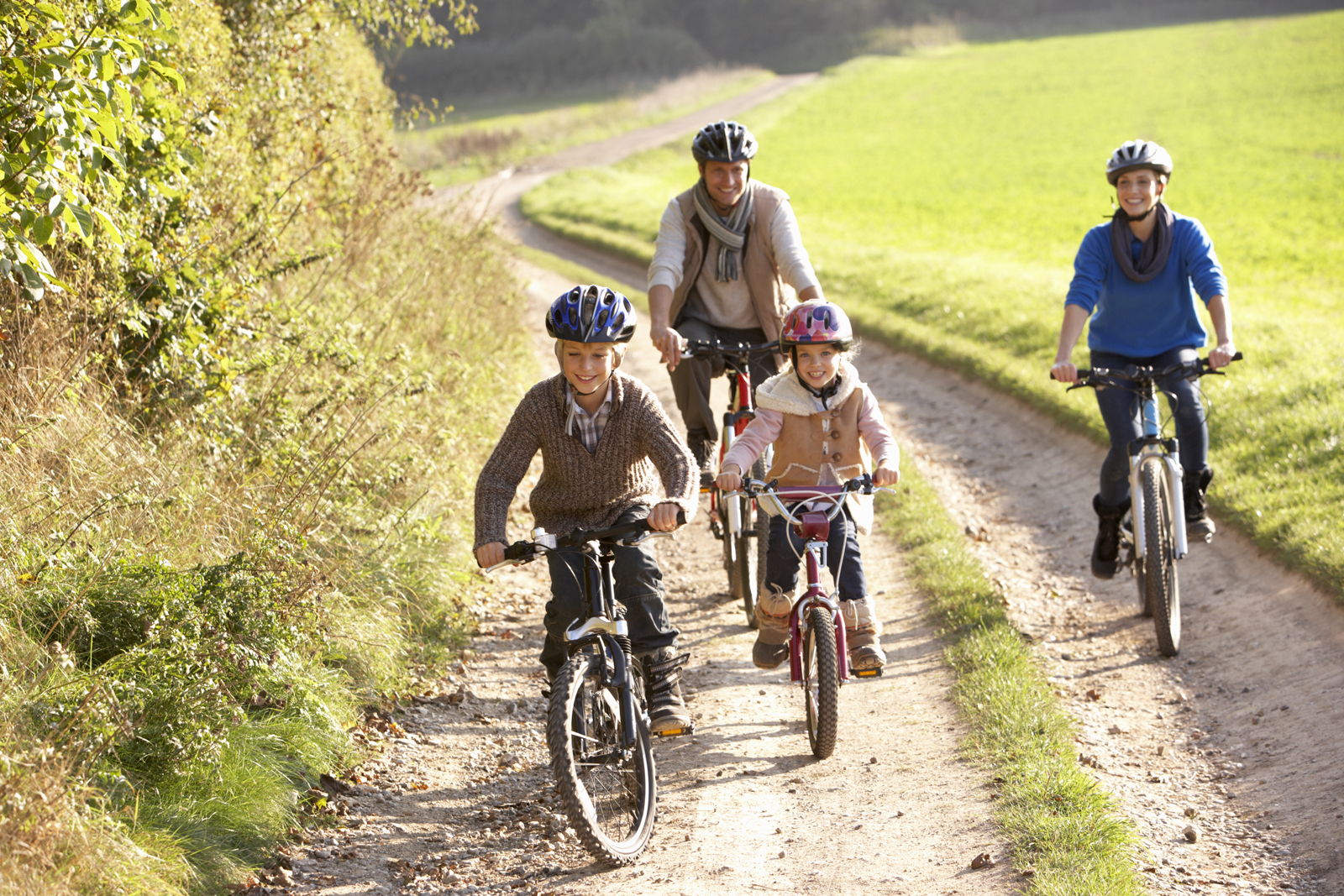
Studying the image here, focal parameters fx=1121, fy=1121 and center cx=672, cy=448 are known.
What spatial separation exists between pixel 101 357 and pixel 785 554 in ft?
12.2

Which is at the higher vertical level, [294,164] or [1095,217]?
[294,164]

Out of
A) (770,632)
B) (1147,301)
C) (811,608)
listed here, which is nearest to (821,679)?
(811,608)

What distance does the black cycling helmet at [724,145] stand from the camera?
6.20 m

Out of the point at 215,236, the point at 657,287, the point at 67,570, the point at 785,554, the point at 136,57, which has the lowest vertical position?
the point at 785,554

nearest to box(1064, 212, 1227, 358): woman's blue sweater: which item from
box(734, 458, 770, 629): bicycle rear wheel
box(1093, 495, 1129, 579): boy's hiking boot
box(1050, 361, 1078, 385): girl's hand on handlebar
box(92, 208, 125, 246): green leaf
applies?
box(1050, 361, 1078, 385): girl's hand on handlebar

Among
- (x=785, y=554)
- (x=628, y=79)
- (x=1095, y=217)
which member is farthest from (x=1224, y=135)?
(x=628, y=79)

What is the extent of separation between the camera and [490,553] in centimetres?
425

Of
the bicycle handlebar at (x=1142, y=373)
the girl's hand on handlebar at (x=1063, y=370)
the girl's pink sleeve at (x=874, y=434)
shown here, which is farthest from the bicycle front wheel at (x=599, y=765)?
the bicycle handlebar at (x=1142, y=373)

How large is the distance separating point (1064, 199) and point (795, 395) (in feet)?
92.5

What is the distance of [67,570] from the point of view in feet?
15.5

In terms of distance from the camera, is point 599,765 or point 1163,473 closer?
point 599,765

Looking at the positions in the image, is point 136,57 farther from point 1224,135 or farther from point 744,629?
point 1224,135

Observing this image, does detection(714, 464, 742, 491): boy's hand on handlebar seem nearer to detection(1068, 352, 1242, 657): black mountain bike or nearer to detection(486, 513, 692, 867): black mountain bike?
detection(486, 513, 692, 867): black mountain bike

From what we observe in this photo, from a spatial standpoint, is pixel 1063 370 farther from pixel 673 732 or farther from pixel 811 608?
pixel 673 732
